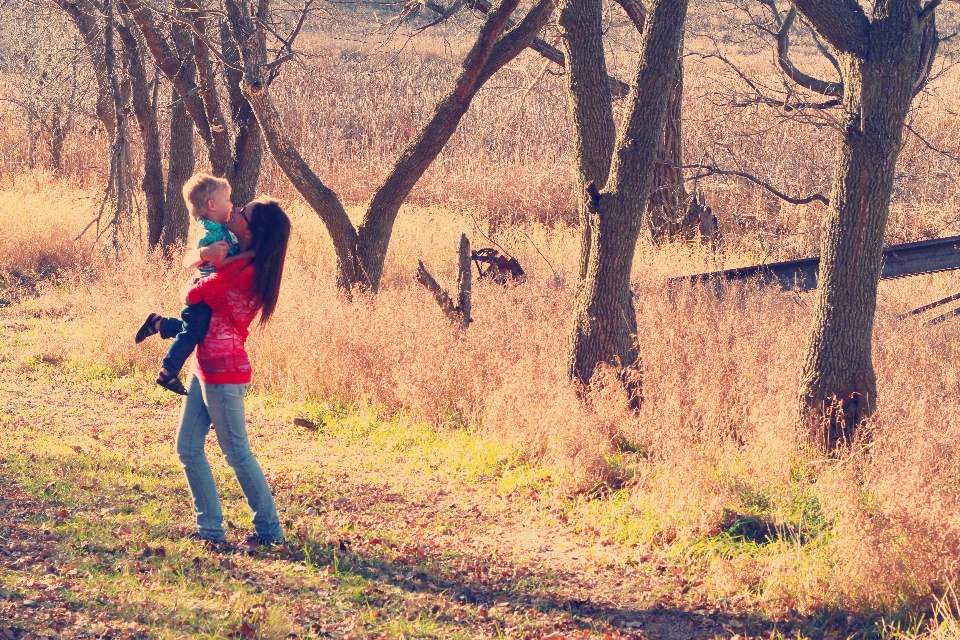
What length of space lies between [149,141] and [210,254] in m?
9.31

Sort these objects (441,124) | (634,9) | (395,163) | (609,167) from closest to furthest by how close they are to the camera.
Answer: (609,167)
(441,124)
(395,163)
(634,9)

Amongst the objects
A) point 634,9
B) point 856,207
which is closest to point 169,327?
point 856,207

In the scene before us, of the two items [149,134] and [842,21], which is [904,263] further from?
[149,134]

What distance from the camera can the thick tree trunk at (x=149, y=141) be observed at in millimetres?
12781

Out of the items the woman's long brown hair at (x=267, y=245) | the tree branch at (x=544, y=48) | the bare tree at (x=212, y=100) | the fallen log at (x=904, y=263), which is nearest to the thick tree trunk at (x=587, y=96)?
the fallen log at (x=904, y=263)

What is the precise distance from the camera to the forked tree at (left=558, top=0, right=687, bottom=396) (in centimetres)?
654

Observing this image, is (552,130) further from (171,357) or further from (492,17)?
(171,357)

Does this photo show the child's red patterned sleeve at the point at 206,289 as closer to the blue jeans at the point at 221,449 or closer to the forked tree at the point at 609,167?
the blue jeans at the point at 221,449

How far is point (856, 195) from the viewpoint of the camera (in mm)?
5812

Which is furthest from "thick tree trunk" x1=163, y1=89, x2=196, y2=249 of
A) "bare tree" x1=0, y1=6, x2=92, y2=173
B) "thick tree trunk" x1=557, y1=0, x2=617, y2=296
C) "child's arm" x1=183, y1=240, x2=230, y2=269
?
"child's arm" x1=183, y1=240, x2=230, y2=269

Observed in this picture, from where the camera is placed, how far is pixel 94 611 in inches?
167

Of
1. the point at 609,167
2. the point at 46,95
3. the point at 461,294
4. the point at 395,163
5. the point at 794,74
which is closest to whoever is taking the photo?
the point at 609,167

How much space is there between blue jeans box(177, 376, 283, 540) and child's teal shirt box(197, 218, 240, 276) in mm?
581

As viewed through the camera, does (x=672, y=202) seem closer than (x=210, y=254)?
No
